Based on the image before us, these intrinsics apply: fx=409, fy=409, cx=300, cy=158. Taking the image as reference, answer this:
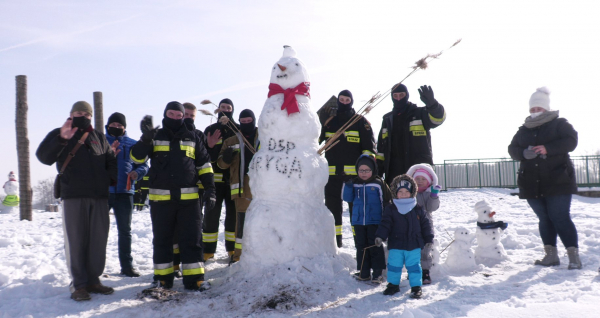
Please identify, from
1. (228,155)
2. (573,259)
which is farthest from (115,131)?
(573,259)

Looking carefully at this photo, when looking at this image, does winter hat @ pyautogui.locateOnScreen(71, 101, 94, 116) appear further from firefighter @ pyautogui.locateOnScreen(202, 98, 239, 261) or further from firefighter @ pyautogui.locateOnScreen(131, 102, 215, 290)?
firefighter @ pyautogui.locateOnScreen(202, 98, 239, 261)

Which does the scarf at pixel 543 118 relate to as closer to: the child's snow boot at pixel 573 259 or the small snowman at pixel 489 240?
the small snowman at pixel 489 240

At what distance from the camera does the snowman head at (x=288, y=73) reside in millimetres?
4449

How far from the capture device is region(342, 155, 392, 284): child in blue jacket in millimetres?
4125

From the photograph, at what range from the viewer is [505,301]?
3297mm

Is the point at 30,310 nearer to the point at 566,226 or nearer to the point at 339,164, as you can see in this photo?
the point at 339,164

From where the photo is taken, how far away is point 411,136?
4.82m

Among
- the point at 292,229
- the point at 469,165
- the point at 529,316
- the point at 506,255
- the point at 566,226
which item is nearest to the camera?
the point at 529,316

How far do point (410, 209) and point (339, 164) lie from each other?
55.2 inches

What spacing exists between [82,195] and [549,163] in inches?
190

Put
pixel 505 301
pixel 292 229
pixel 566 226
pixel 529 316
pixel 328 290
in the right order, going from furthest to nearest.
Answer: pixel 566 226 < pixel 292 229 < pixel 328 290 < pixel 505 301 < pixel 529 316

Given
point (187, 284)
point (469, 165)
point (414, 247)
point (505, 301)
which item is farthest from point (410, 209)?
point (469, 165)

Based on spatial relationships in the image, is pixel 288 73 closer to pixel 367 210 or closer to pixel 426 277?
pixel 367 210

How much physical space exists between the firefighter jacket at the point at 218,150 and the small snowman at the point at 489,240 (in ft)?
10.5
